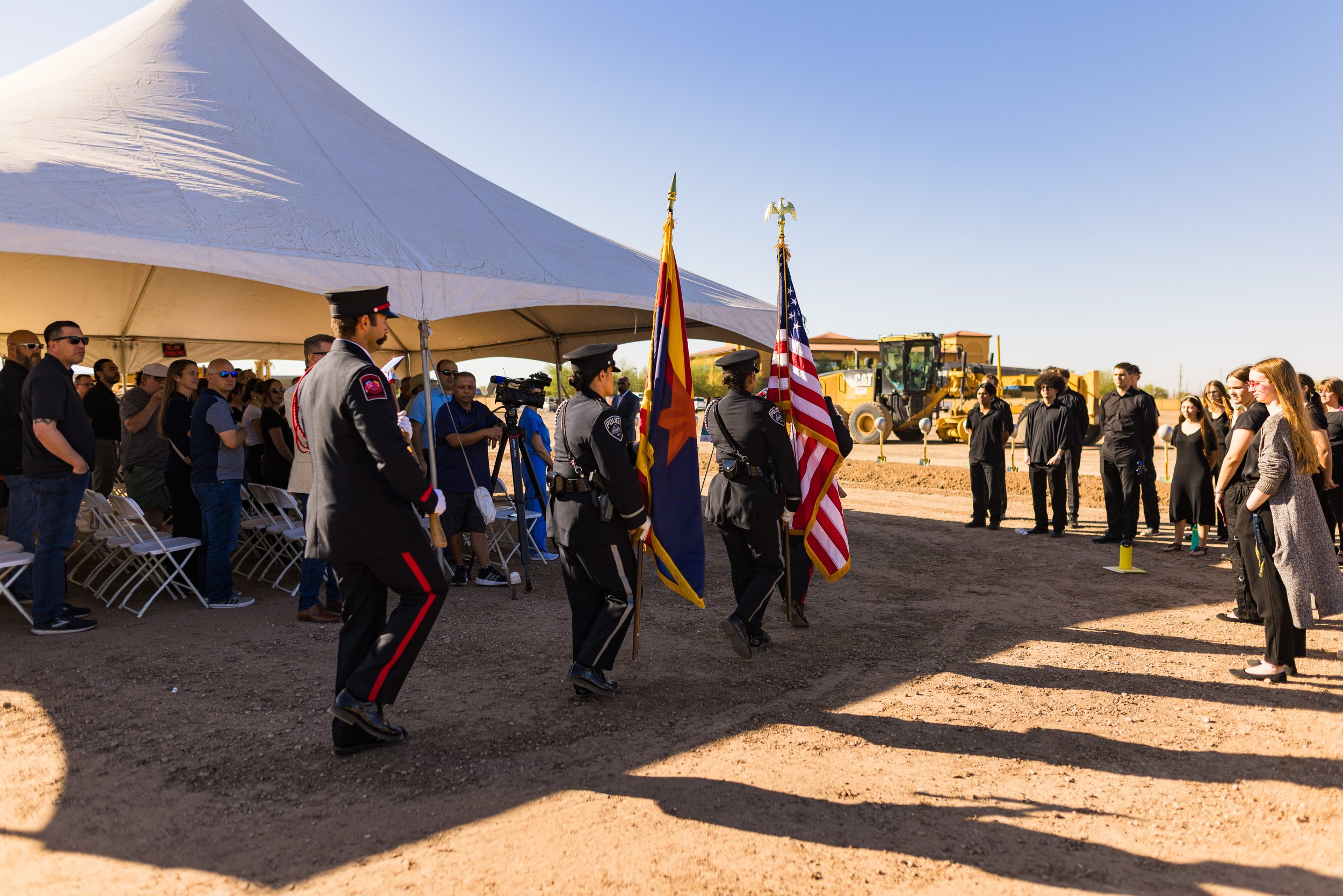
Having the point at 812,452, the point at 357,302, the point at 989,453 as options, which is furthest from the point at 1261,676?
the point at 989,453

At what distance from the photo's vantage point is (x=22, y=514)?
18.6ft

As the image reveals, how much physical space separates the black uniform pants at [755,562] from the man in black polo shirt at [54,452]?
4.21 meters

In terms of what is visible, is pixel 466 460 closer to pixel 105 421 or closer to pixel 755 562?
pixel 755 562

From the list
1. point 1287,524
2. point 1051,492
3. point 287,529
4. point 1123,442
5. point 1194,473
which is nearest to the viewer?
point 1287,524

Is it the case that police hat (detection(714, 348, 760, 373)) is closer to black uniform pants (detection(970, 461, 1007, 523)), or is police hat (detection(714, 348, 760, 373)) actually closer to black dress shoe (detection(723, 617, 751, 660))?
black dress shoe (detection(723, 617, 751, 660))

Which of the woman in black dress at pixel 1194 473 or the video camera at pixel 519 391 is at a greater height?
the video camera at pixel 519 391

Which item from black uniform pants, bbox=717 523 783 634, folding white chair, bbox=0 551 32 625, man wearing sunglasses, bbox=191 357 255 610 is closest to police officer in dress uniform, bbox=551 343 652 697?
black uniform pants, bbox=717 523 783 634

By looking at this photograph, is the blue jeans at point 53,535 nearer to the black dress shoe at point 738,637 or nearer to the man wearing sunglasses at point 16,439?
the man wearing sunglasses at point 16,439

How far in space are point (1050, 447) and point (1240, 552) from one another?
4990mm

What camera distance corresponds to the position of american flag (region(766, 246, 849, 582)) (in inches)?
221

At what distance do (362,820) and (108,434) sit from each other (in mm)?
6875

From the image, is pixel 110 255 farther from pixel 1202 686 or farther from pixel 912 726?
pixel 1202 686

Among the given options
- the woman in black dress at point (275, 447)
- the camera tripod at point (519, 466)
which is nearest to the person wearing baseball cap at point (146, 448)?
the woman in black dress at point (275, 447)

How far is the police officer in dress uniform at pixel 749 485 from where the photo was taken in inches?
192
